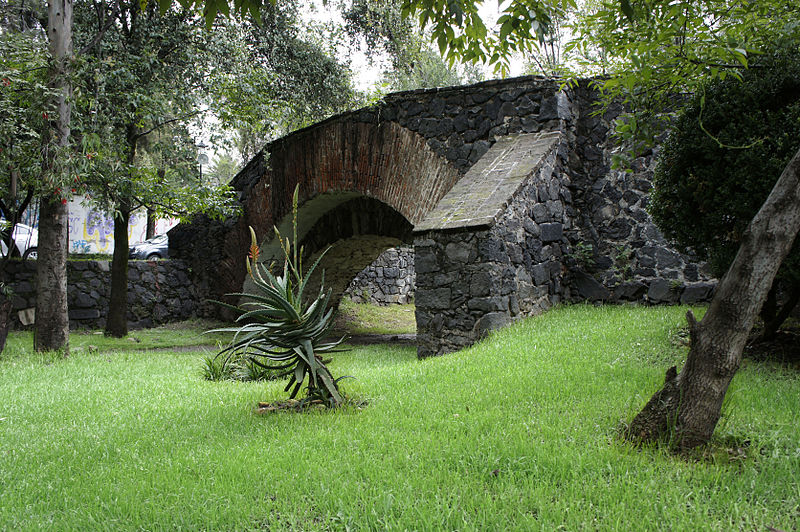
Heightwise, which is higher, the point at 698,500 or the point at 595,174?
the point at 595,174

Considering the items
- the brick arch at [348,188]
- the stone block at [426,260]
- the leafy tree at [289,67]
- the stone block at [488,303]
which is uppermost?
the leafy tree at [289,67]

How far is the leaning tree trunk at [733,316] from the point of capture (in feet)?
8.05

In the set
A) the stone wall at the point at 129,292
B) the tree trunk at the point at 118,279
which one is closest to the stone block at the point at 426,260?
the tree trunk at the point at 118,279

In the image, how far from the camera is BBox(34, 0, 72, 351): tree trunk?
6988mm

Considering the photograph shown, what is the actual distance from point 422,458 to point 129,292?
435 inches

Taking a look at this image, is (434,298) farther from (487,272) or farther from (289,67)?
(289,67)

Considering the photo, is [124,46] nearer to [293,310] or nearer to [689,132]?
[293,310]

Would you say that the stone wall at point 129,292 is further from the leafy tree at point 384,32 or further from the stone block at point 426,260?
the stone block at point 426,260

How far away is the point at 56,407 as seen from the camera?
4223mm

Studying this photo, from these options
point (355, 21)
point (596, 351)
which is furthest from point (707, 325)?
point (355, 21)

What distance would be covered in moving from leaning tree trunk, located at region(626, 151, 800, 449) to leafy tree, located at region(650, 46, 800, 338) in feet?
4.62

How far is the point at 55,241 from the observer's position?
7066 mm

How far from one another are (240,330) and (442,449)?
1.50 m

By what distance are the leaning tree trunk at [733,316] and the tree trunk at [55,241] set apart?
7.25m
